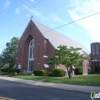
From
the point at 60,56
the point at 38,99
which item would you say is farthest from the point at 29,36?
the point at 38,99

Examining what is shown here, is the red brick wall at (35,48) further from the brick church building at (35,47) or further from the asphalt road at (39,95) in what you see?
the asphalt road at (39,95)

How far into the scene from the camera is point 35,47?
35.5 meters

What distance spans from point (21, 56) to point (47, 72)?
32.8ft

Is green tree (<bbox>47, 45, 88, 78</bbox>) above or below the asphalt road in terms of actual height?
above

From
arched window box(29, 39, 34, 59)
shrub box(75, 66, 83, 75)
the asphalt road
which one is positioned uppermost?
arched window box(29, 39, 34, 59)

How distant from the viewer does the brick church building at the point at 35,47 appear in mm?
33219

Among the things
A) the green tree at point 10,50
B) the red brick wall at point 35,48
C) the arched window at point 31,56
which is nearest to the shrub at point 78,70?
the red brick wall at point 35,48

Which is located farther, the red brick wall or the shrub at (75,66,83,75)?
the shrub at (75,66,83,75)

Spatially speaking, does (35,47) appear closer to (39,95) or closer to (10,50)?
(10,50)

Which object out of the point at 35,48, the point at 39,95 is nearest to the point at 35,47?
the point at 35,48

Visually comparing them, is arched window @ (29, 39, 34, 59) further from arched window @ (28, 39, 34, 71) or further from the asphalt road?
the asphalt road

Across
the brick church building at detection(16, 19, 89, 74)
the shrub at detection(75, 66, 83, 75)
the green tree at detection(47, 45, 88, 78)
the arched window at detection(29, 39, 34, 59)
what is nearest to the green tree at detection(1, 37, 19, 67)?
the brick church building at detection(16, 19, 89, 74)

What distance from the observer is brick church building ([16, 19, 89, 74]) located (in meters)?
33.2

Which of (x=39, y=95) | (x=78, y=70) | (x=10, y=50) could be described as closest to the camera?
(x=39, y=95)
